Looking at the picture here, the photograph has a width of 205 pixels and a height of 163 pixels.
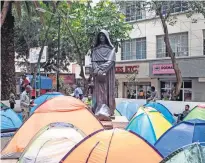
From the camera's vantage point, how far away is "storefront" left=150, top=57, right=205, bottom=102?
23625mm

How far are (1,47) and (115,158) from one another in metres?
12.2

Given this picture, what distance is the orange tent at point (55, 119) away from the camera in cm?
848

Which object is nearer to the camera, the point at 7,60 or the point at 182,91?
the point at 7,60

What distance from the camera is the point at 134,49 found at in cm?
2852

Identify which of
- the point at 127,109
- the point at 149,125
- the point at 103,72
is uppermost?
the point at 103,72

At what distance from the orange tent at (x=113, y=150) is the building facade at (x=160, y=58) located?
1722cm

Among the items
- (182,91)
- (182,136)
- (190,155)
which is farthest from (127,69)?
(190,155)

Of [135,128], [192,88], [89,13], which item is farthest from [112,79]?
[192,88]

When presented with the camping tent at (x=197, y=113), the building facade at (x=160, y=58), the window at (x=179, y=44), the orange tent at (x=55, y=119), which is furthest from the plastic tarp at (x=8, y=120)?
the window at (x=179, y=44)

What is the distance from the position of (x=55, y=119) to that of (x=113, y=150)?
3654 mm

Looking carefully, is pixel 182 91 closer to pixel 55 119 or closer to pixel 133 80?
pixel 133 80

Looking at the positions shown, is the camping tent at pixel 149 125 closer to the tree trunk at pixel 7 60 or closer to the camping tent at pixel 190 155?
the camping tent at pixel 190 155

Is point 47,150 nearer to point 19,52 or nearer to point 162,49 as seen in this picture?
point 162,49

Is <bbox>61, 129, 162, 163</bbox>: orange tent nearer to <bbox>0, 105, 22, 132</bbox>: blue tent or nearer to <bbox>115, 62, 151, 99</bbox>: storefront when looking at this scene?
<bbox>0, 105, 22, 132</bbox>: blue tent
